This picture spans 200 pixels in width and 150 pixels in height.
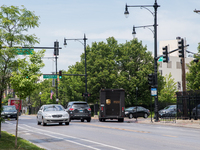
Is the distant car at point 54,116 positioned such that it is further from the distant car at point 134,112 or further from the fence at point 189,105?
the distant car at point 134,112

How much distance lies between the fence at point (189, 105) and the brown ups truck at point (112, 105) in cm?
527

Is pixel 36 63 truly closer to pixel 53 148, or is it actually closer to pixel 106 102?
pixel 53 148

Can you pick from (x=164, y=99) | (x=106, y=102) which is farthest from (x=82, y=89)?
(x=106, y=102)

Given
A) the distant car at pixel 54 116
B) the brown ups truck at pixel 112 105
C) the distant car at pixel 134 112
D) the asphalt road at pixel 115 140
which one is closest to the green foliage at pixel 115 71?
the distant car at pixel 134 112

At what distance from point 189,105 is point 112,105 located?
22.7 feet

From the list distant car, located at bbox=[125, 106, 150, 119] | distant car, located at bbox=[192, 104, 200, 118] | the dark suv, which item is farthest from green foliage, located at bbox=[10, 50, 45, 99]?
distant car, located at bbox=[125, 106, 150, 119]

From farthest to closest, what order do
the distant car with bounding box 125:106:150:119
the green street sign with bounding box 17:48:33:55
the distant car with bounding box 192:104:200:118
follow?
the distant car with bounding box 125:106:150:119 → the distant car with bounding box 192:104:200:118 → the green street sign with bounding box 17:48:33:55

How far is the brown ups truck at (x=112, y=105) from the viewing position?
3250 cm

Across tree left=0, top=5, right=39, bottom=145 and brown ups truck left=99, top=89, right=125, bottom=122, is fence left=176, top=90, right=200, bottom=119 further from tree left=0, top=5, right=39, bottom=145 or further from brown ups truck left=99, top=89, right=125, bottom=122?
tree left=0, top=5, right=39, bottom=145

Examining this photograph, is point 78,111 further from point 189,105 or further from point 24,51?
point 24,51

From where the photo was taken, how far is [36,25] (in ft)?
45.5

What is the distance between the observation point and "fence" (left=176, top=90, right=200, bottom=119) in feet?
100

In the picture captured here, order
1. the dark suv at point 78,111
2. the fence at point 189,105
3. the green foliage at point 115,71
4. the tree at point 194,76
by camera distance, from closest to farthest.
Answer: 1. the fence at point 189,105
2. the dark suv at point 78,111
3. the tree at point 194,76
4. the green foliage at point 115,71

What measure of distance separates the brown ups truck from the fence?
527 cm
